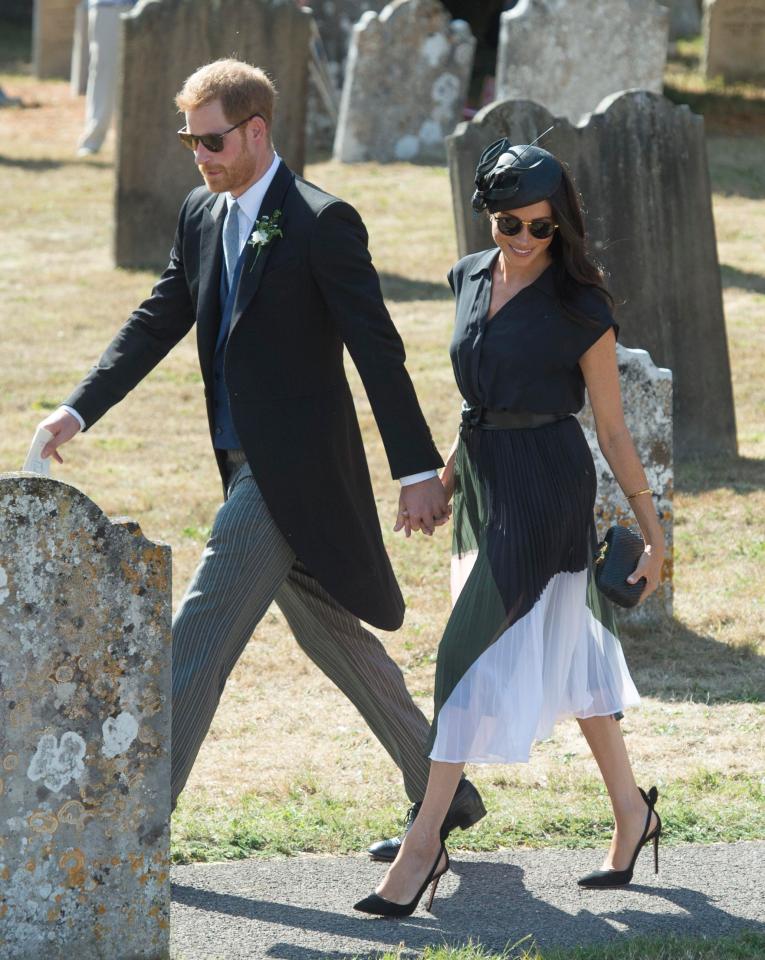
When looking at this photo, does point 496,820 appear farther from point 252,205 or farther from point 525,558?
point 252,205

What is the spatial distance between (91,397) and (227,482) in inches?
17.1

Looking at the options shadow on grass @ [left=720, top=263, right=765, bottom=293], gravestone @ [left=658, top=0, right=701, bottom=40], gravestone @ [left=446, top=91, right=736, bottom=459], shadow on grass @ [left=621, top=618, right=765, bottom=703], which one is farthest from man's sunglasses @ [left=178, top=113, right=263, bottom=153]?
gravestone @ [left=658, top=0, right=701, bottom=40]

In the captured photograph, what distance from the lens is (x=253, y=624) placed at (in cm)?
379

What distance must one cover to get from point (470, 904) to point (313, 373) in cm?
134

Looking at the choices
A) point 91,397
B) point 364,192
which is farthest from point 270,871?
point 364,192

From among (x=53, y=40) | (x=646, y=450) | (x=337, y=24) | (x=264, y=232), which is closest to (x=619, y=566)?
(x=264, y=232)

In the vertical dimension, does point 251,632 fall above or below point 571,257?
below

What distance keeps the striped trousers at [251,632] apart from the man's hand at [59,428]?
42 centimetres

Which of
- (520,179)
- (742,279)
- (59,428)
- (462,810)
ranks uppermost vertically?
(742,279)

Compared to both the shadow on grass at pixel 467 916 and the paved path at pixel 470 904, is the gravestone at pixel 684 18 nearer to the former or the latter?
the paved path at pixel 470 904

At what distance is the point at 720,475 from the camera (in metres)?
7.98

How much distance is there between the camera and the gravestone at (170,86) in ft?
38.0

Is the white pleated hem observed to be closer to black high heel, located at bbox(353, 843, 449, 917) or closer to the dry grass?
black high heel, located at bbox(353, 843, 449, 917)

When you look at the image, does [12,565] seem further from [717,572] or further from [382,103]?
[382,103]
